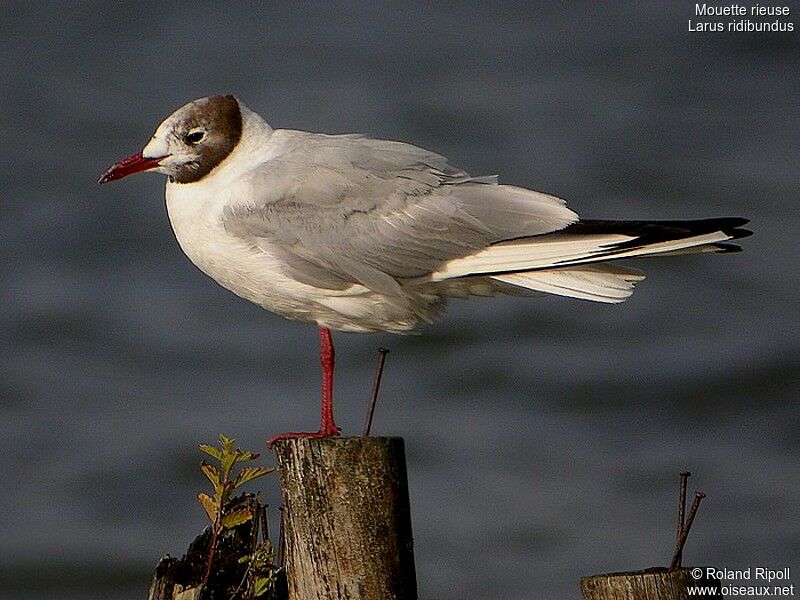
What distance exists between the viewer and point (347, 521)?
4.25 m

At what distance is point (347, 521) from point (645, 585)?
80 centimetres

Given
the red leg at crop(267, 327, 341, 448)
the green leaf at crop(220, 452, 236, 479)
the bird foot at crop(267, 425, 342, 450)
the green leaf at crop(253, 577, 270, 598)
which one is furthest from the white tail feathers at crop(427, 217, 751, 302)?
the green leaf at crop(253, 577, 270, 598)

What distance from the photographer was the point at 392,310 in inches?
209

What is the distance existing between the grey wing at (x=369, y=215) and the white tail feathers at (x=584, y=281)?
144mm

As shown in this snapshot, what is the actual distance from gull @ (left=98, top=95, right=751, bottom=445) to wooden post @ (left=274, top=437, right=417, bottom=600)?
87 centimetres

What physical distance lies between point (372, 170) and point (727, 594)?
3669 mm

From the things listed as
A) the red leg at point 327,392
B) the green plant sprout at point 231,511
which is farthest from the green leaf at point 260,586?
the red leg at point 327,392

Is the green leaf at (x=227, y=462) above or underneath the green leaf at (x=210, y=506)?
Answer: above

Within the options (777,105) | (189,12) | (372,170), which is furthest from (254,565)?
(189,12)

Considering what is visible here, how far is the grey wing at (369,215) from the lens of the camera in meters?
5.20

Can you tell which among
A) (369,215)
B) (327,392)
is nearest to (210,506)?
(327,392)

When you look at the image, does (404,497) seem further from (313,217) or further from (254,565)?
(313,217)

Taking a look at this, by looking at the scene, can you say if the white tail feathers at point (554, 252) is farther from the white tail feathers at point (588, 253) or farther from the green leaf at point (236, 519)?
the green leaf at point (236, 519)

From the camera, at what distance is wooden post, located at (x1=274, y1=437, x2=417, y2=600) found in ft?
13.9
